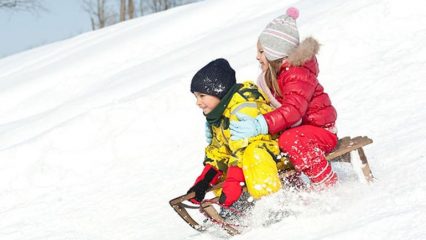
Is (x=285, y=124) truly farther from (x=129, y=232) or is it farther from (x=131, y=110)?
(x=131, y=110)

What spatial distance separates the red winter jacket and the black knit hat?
1.01ft

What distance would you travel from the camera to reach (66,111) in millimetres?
7938

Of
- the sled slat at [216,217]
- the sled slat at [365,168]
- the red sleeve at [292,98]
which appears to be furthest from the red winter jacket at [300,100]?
the sled slat at [216,217]

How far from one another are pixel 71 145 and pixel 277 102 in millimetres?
3038

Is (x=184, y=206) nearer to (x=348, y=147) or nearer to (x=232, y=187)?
(x=232, y=187)

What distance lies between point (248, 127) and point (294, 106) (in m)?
0.31

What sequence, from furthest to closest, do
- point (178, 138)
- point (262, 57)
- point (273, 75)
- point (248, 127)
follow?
point (178, 138), point (262, 57), point (273, 75), point (248, 127)

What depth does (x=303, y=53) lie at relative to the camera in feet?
13.4

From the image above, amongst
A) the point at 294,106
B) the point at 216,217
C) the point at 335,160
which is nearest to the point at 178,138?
the point at 335,160

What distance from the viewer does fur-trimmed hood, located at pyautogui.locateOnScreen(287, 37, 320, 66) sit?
4074 millimetres

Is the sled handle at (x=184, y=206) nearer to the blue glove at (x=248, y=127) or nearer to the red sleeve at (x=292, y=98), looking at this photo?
the blue glove at (x=248, y=127)

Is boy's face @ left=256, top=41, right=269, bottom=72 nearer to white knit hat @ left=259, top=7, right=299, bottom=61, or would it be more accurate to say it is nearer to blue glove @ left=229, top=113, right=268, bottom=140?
white knit hat @ left=259, top=7, right=299, bottom=61

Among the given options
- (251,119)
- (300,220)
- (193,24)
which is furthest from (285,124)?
Result: (193,24)

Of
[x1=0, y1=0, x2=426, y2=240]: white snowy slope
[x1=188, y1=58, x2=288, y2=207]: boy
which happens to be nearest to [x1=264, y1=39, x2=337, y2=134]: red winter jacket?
[x1=188, y1=58, x2=288, y2=207]: boy
